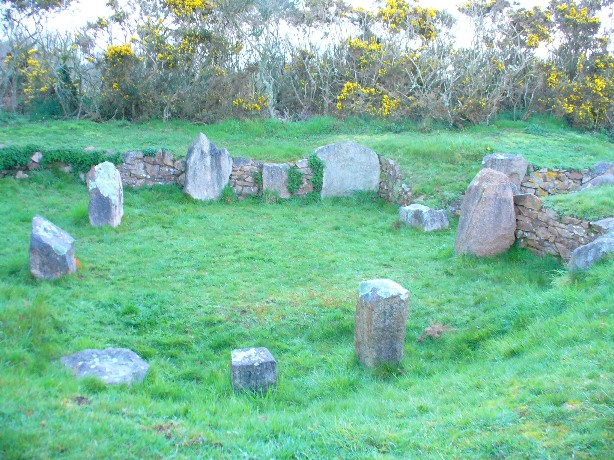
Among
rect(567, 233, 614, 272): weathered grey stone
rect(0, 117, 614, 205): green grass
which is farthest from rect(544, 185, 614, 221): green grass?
rect(0, 117, 614, 205): green grass

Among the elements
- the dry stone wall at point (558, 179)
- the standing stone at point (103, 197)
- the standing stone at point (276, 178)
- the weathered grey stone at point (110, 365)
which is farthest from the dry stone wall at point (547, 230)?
the standing stone at point (103, 197)

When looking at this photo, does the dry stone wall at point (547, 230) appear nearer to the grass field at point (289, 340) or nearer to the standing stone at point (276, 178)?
the grass field at point (289, 340)

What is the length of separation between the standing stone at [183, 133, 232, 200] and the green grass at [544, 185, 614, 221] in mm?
7647

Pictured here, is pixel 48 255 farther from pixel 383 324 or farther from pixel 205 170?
pixel 205 170

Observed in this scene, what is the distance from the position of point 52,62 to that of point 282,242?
13161 millimetres

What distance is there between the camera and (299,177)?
14.8m

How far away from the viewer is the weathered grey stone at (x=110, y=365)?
5.73 m

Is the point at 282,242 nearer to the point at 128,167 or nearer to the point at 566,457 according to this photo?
the point at 128,167

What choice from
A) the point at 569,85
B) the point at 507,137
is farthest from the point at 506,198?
the point at 569,85

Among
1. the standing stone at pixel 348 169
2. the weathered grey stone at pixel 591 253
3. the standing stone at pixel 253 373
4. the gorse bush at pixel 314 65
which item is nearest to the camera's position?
the standing stone at pixel 253 373

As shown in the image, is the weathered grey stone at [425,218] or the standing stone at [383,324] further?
the weathered grey stone at [425,218]

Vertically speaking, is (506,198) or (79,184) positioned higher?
(506,198)

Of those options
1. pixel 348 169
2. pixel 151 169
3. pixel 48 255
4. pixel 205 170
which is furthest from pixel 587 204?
pixel 151 169

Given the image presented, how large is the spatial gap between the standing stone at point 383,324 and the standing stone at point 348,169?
28.0 feet
